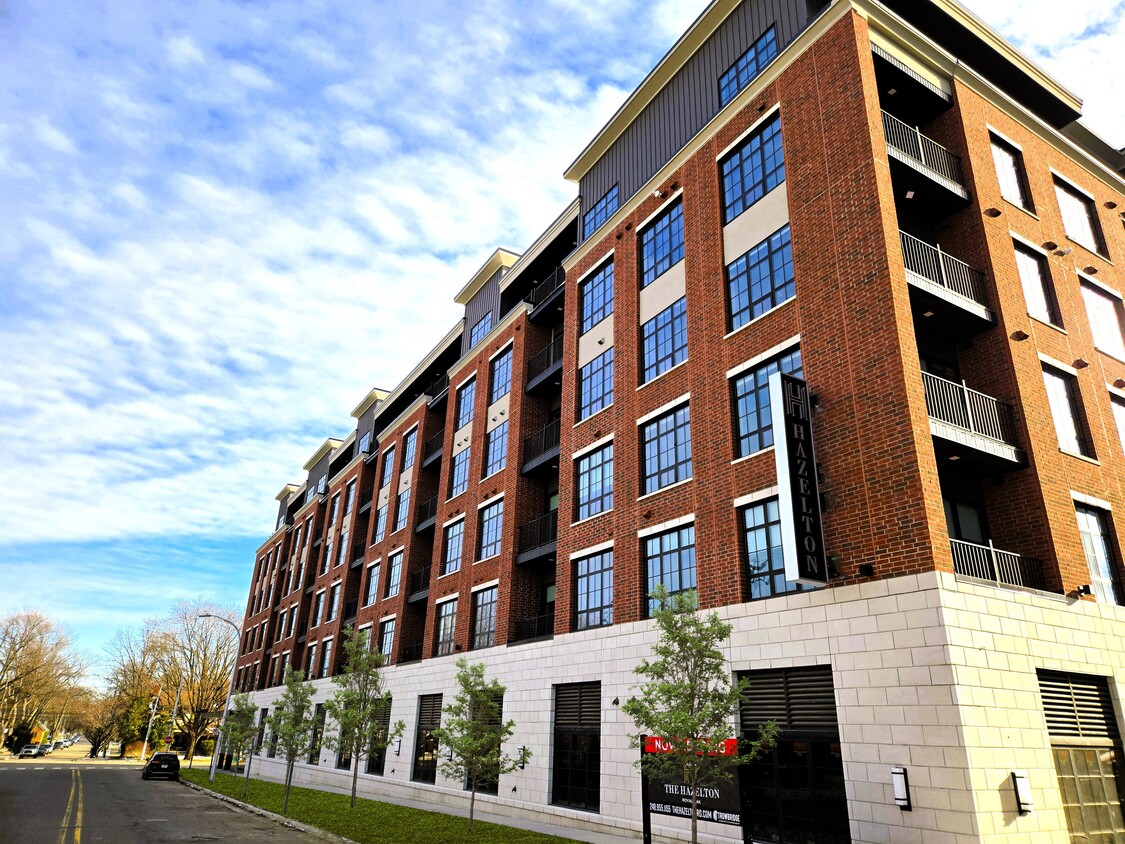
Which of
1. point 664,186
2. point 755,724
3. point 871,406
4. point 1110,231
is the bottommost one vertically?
point 755,724

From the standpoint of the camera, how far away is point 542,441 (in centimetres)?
2803

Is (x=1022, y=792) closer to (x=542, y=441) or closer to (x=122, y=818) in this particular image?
(x=542, y=441)

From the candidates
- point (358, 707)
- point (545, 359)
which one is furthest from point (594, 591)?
point (358, 707)

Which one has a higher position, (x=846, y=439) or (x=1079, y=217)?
(x=1079, y=217)

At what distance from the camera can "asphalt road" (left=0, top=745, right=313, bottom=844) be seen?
1792 centimetres

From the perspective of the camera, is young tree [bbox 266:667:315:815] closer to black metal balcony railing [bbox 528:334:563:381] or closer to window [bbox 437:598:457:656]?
window [bbox 437:598:457:656]

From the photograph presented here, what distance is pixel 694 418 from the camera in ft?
61.9

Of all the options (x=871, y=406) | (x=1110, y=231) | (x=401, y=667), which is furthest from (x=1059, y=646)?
(x=401, y=667)

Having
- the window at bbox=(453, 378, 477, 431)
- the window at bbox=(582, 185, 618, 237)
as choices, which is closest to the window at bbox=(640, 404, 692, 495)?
the window at bbox=(582, 185, 618, 237)

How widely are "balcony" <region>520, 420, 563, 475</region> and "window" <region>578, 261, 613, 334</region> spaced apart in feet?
13.1

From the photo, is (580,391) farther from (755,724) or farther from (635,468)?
(755,724)

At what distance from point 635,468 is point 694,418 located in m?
2.86

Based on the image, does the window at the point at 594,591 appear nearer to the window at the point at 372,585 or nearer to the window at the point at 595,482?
the window at the point at 595,482

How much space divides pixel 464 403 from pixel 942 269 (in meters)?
23.5
